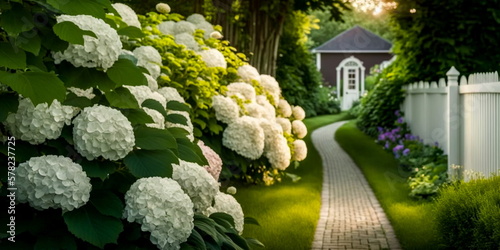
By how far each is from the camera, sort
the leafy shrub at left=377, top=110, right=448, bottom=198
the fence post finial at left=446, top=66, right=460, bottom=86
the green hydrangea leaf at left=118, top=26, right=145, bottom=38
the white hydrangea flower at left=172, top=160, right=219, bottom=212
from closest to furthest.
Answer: the green hydrangea leaf at left=118, top=26, right=145, bottom=38, the white hydrangea flower at left=172, top=160, right=219, bottom=212, the leafy shrub at left=377, top=110, right=448, bottom=198, the fence post finial at left=446, top=66, right=460, bottom=86

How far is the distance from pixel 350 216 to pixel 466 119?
254 cm

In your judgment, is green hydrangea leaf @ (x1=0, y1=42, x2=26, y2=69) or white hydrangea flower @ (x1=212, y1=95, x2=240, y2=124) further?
white hydrangea flower @ (x1=212, y1=95, x2=240, y2=124)

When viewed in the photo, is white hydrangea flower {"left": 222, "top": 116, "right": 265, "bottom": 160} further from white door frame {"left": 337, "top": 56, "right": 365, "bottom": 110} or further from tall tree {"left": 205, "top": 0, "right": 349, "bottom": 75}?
white door frame {"left": 337, "top": 56, "right": 365, "bottom": 110}

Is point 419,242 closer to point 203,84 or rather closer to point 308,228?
point 308,228

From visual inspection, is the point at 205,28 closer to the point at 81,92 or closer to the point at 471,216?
the point at 471,216

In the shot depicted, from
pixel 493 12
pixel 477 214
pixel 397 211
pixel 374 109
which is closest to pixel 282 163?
pixel 397 211

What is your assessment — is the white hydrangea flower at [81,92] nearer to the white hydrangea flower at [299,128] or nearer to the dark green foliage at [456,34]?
the white hydrangea flower at [299,128]

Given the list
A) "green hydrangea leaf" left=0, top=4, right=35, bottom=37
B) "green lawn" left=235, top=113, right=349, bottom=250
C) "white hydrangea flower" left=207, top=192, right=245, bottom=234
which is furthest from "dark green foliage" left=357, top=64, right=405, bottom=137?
"green hydrangea leaf" left=0, top=4, right=35, bottom=37

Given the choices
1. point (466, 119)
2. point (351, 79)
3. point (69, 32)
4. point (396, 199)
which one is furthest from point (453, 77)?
point (351, 79)

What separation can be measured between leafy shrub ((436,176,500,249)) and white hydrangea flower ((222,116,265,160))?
2.09 metres

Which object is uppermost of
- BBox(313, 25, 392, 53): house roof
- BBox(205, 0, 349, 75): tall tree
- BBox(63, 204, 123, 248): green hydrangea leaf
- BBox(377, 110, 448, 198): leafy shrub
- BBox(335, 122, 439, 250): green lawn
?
BBox(313, 25, 392, 53): house roof

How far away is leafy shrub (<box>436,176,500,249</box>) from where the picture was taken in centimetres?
422

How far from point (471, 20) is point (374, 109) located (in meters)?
4.92

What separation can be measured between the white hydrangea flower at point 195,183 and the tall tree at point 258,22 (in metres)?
6.97
